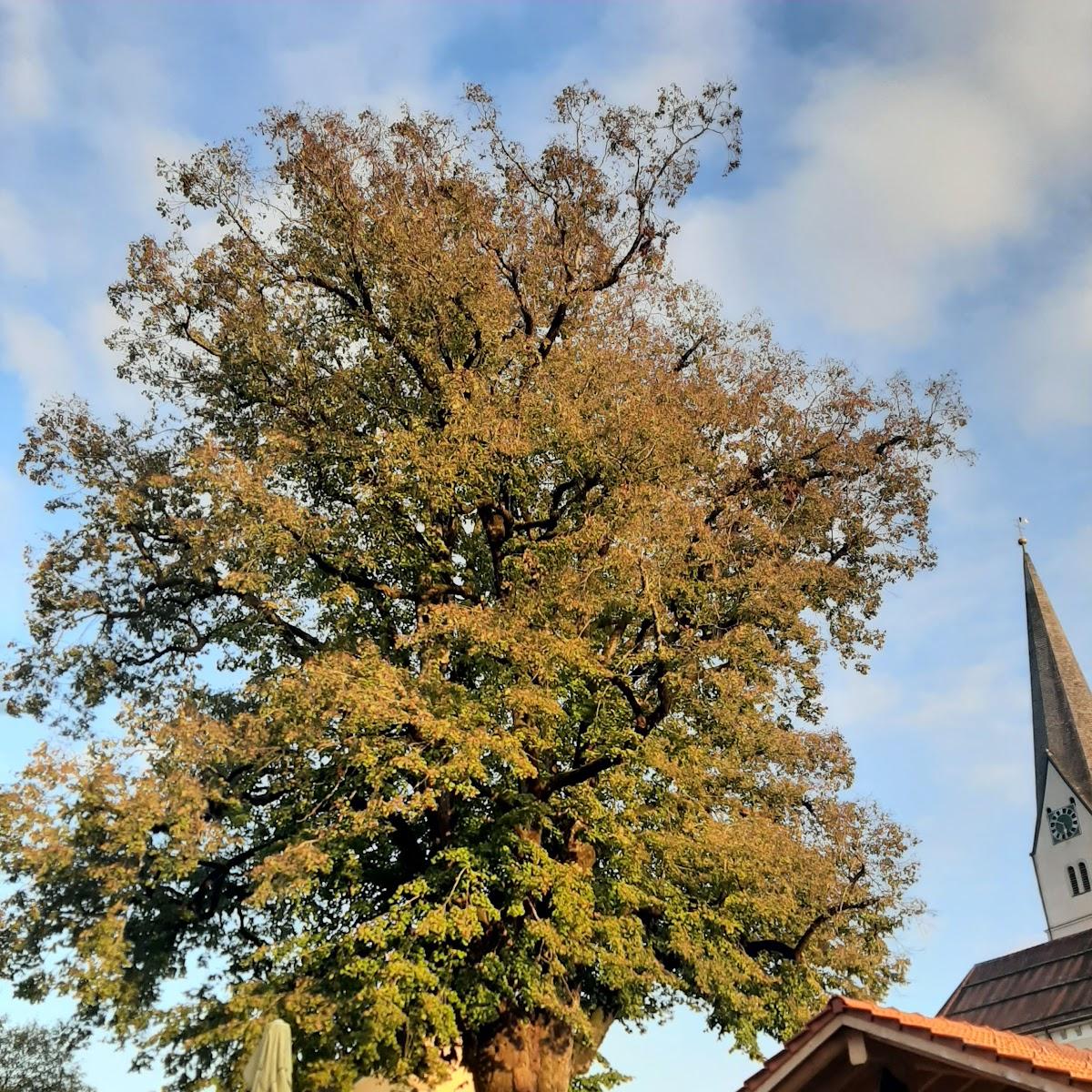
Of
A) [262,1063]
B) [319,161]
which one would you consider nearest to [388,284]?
[319,161]

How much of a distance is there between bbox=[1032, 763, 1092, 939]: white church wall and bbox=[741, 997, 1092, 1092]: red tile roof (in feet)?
177

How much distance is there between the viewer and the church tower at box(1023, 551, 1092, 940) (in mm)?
56844

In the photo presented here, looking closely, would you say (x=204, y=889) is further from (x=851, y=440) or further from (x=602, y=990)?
(x=851, y=440)

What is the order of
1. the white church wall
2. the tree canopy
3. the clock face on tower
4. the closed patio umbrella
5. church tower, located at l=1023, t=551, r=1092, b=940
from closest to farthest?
the closed patio umbrella → the tree canopy → the white church wall → church tower, located at l=1023, t=551, r=1092, b=940 → the clock face on tower

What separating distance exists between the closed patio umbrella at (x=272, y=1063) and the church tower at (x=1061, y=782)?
5426 centimetres

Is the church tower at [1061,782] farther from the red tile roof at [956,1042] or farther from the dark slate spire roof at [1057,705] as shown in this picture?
the red tile roof at [956,1042]

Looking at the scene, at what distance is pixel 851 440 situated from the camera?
20.8 metres

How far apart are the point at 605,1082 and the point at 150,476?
13.5 metres

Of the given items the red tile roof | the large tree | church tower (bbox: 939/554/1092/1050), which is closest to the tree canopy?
the large tree

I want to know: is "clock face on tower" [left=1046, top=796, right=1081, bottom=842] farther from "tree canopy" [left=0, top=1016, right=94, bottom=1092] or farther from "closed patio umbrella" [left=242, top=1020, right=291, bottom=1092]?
"closed patio umbrella" [left=242, top=1020, right=291, bottom=1092]

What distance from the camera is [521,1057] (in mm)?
15812

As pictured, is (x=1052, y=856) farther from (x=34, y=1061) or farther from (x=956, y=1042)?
(x=956, y=1042)

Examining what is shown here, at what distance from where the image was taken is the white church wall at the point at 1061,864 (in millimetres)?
56406

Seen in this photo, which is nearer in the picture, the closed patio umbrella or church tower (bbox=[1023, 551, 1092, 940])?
the closed patio umbrella
